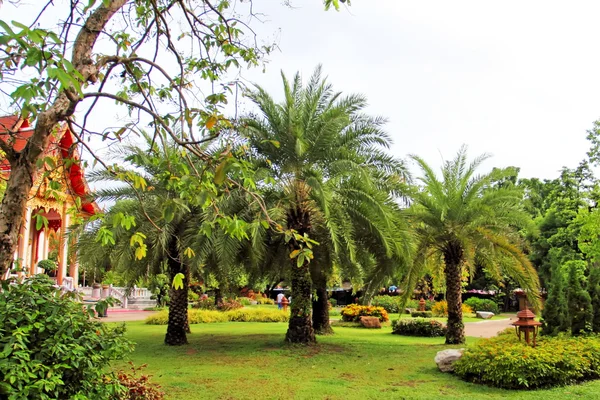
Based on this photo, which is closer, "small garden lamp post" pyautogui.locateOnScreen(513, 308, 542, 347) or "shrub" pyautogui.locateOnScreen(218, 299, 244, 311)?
"small garden lamp post" pyautogui.locateOnScreen(513, 308, 542, 347)

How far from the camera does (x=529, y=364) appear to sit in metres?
8.74

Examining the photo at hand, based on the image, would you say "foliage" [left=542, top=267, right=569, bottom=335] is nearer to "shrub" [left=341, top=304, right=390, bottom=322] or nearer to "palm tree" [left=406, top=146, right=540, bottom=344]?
"palm tree" [left=406, top=146, right=540, bottom=344]

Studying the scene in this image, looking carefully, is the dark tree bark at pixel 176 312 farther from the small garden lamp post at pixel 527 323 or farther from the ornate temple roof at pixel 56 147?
the small garden lamp post at pixel 527 323

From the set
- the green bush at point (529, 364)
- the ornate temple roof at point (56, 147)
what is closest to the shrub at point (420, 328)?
the green bush at point (529, 364)

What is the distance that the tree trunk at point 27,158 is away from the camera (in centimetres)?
463

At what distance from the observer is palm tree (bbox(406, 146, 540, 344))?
1459cm

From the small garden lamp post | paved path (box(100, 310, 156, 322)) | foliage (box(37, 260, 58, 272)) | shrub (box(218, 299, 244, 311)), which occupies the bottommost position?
paved path (box(100, 310, 156, 322))

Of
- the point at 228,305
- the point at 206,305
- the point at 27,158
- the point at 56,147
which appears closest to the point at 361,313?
the point at 228,305

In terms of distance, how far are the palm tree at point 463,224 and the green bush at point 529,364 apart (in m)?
4.70

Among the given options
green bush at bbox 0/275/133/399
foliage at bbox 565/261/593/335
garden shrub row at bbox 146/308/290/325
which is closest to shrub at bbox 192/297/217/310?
garden shrub row at bbox 146/308/290/325

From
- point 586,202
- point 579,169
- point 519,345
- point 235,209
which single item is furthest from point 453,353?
Answer: point 579,169

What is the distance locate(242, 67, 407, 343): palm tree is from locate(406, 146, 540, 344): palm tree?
1849 mm

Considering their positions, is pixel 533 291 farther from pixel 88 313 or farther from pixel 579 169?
pixel 579 169

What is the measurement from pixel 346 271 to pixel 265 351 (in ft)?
15.1
